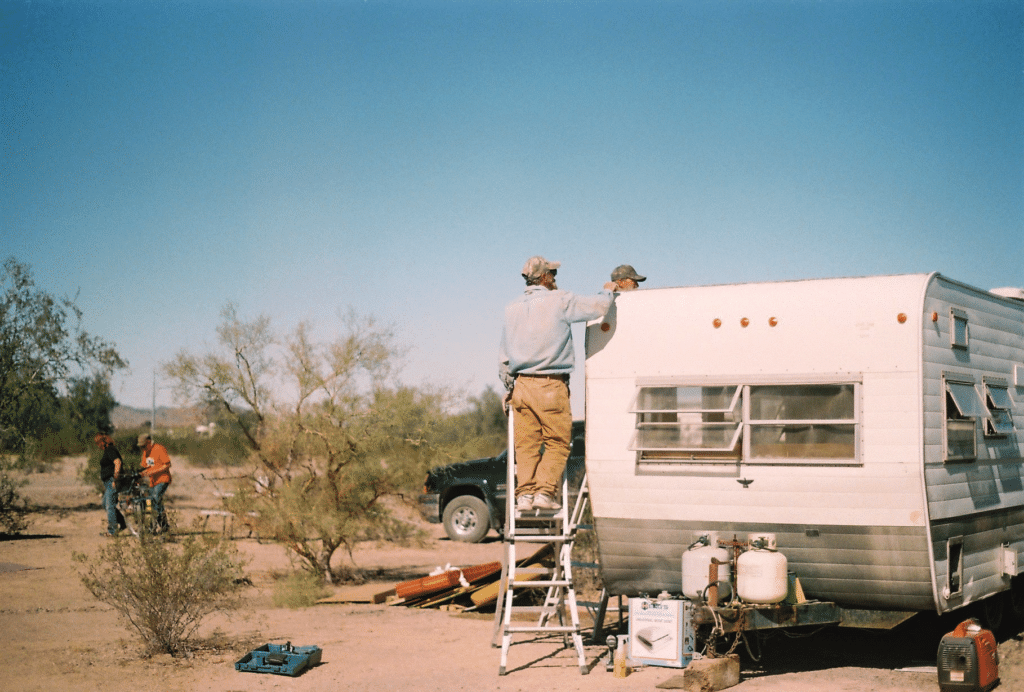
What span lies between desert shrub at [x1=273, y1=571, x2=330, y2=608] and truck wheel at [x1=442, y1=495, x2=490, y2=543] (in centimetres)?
442

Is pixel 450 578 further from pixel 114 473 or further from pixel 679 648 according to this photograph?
pixel 114 473

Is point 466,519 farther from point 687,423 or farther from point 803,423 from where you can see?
point 803,423

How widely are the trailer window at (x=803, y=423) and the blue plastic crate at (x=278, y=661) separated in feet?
11.7

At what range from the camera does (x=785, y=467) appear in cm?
682

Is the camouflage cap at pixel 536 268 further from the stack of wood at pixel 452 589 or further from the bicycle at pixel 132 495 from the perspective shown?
the bicycle at pixel 132 495

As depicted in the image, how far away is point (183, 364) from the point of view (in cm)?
1191

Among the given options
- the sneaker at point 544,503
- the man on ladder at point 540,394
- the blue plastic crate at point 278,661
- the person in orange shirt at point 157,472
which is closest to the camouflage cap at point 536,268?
the man on ladder at point 540,394

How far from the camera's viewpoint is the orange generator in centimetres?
643

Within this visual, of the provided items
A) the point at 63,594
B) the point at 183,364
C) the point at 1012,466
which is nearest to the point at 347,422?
the point at 183,364

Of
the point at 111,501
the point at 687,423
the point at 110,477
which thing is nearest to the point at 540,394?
the point at 687,423

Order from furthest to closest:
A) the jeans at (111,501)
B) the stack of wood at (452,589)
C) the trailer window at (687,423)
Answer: the jeans at (111,501) → the stack of wood at (452,589) → the trailer window at (687,423)

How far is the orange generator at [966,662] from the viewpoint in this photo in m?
6.43

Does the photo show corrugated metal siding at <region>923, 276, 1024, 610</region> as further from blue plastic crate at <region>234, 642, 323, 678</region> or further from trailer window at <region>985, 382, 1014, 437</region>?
blue plastic crate at <region>234, 642, 323, 678</region>

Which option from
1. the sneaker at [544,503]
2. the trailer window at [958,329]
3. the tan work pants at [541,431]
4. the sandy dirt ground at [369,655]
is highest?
the trailer window at [958,329]
